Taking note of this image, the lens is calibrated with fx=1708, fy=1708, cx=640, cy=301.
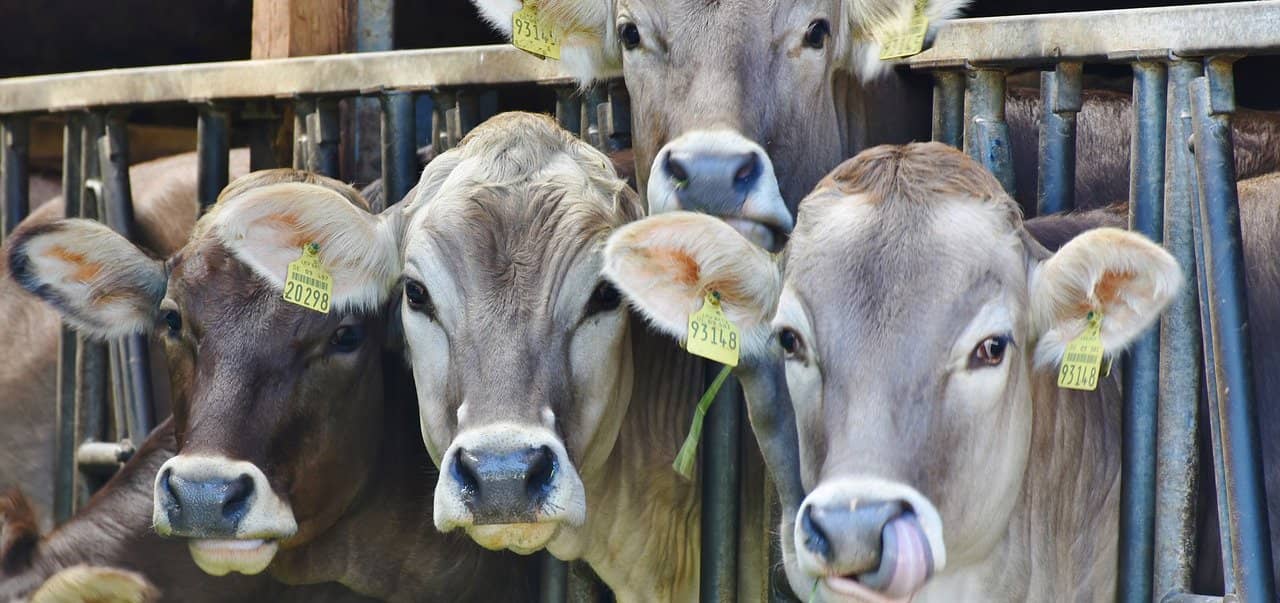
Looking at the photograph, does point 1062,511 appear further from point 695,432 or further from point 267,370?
point 267,370

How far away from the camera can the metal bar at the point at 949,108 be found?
4.52m

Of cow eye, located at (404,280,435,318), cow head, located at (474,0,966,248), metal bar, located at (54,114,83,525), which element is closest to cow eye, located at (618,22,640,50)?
cow head, located at (474,0,966,248)

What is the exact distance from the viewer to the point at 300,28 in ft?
19.4

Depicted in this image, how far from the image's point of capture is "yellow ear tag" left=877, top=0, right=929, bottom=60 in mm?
4504

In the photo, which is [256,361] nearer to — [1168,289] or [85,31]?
[1168,289]

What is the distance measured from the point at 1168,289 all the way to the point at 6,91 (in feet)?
16.0

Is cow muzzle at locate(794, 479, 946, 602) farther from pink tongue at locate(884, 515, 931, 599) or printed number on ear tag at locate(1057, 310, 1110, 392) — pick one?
printed number on ear tag at locate(1057, 310, 1110, 392)

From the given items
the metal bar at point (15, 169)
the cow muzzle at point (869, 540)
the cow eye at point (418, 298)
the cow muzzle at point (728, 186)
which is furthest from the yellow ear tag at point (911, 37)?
the metal bar at point (15, 169)

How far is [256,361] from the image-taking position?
4.47m

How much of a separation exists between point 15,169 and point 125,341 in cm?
123

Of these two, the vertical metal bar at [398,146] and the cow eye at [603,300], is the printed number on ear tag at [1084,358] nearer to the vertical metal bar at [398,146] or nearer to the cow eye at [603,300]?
the cow eye at [603,300]

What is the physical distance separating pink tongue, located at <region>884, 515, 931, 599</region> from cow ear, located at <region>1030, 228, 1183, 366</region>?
0.61m

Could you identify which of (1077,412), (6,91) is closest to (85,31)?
(6,91)

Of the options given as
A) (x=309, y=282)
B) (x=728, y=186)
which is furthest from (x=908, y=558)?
(x=309, y=282)
